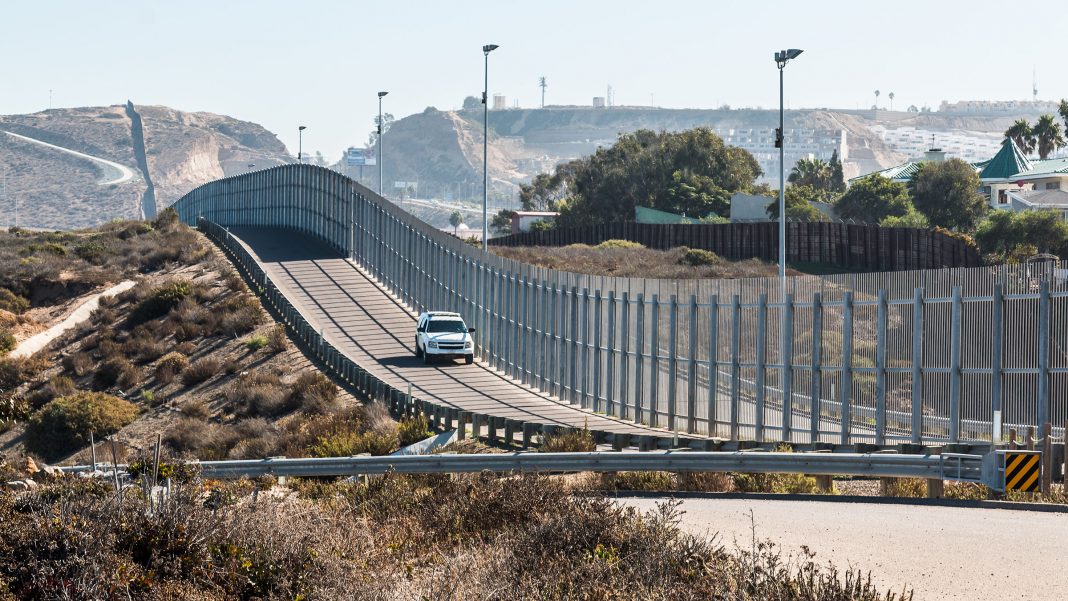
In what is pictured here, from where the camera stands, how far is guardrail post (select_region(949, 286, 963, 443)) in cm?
2397

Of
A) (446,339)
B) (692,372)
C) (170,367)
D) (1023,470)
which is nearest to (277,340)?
(170,367)

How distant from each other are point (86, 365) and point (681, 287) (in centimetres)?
3271

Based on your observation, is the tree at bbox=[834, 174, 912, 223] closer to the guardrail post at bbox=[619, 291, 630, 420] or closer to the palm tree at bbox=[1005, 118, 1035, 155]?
the palm tree at bbox=[1005, 118, 1035, 155]

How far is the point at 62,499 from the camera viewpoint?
1273cm

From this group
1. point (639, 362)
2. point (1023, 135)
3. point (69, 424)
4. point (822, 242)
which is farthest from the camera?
point (1023, 135)

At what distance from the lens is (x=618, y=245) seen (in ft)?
292

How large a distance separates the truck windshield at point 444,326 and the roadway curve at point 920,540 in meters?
30.6

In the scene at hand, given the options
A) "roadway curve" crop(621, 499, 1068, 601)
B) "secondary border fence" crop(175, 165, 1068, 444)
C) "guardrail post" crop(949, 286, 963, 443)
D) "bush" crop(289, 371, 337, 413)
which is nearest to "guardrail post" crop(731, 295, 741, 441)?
"secondary border fence" crop(175, 165, 1068, 444)

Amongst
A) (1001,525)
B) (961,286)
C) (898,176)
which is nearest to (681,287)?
(961,286)

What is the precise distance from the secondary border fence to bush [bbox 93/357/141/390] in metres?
16.5

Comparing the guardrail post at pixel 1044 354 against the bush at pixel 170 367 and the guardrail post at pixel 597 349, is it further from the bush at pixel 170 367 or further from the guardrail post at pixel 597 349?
the bush at pixel 170 367

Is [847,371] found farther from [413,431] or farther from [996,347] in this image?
[413,431]

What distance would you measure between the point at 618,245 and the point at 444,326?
41017 mm

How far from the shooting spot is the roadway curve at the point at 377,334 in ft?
125
